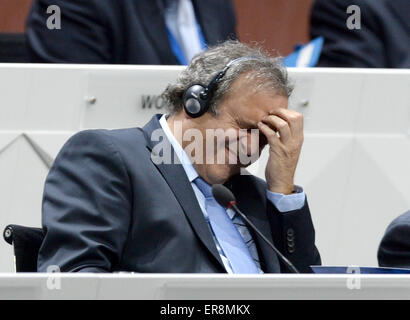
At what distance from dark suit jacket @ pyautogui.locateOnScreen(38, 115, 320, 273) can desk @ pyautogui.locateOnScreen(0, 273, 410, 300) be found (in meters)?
0.47

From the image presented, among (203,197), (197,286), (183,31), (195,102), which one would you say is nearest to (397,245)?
(203,197)

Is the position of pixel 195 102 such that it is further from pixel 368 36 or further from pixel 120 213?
pixel 368 36

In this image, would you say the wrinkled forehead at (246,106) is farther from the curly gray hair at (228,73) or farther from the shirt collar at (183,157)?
the shirt collar at (183,157)

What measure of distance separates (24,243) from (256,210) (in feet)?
1.79

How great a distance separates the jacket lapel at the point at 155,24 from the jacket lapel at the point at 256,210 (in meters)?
0.79

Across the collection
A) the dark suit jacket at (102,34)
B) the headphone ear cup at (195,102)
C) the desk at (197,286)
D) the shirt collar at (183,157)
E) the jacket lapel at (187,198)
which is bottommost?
the desk at (197,286)

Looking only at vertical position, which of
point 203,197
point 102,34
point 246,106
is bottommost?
point 203,197

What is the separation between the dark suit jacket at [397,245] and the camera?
108 inches

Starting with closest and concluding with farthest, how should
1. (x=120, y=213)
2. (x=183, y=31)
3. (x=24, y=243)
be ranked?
(x=120, y=213)
(x=24, y=243)
(x=183, y=31)

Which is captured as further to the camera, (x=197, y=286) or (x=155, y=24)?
(x=155, y=24)

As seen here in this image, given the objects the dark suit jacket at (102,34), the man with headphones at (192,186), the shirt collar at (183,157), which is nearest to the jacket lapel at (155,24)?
the dark suit jacket at (102,34)

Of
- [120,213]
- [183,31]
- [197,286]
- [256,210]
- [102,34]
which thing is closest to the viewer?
[197,286]

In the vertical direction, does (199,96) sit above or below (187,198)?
above

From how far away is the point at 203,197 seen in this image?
8.95ft
